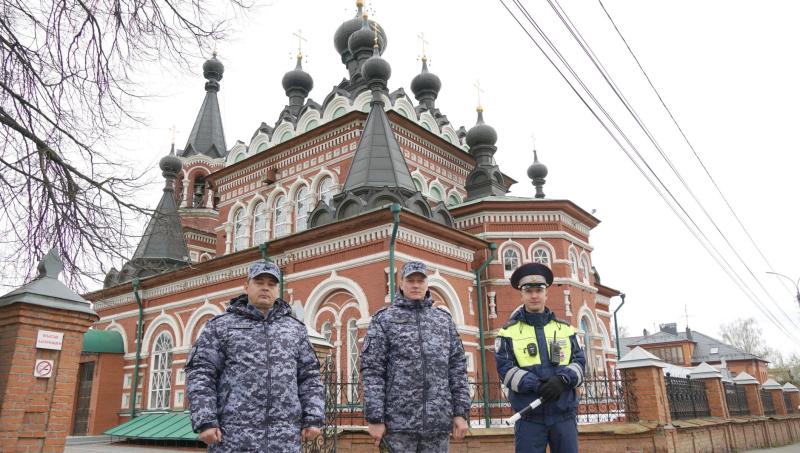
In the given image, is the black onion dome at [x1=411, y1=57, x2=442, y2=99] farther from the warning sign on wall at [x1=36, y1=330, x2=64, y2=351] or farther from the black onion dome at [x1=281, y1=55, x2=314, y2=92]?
the warning sign on wall at [x1=36, y1=330, x2=64, y2=351]

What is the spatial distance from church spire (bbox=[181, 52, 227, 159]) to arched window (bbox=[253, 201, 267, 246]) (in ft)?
28.7

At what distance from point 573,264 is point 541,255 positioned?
98 cm

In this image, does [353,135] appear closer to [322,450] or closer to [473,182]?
[473,182]

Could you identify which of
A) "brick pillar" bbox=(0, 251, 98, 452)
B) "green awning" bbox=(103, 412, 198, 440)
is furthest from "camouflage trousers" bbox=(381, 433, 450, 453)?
"green awning" bbox=(103, 412, 198, 440)

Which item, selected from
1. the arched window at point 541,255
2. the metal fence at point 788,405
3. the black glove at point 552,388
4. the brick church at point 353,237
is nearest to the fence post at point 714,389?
the brick church at point 353,237

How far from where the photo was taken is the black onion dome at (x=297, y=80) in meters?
20.2

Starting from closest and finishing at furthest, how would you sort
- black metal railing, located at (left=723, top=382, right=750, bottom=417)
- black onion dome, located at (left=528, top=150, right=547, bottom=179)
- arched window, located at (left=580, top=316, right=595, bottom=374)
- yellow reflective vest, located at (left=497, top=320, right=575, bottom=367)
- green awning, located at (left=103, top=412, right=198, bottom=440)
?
yellow reflective vest, located at (left=497, top=320, right=575, bottom=367) < black metal railing, located at (left=723, top=382, right=750, bottom=417) < green awning, located at (left=103, top=412, right=198, bottom=440) < arched window, located at (left=580, top=316, right=595, bottom=374) < black onion dome, located at (left=528, top=150, right=547, bottom=179)

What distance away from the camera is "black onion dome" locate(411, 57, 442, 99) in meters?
20.7

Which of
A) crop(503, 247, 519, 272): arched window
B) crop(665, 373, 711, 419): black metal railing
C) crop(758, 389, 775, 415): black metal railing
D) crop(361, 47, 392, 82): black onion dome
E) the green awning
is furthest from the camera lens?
crop(361, 47, 392, 82): black onion dome

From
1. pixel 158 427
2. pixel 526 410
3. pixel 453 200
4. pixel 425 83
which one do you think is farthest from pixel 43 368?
pixel 425 83

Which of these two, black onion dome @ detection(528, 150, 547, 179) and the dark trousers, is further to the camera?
black onion dome @ detection(528, 150, 547, 179)

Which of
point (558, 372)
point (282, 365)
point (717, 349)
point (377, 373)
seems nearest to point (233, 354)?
point (282, 365)

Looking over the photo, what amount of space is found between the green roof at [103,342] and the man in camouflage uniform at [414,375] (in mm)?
15754

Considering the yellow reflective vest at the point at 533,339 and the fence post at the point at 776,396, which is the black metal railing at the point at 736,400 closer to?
the fence post at the point at 776,396
